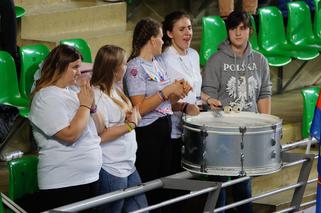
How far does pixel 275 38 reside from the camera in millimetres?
8633

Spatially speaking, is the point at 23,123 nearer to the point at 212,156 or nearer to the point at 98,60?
the point at 98,60

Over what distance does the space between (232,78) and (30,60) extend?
4.88ft

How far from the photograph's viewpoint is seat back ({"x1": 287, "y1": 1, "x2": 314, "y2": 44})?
8750mm

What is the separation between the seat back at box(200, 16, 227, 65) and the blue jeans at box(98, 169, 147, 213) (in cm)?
257

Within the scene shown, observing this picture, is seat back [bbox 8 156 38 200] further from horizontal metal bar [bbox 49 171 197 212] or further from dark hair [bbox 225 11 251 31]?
dark hair [bbox 225 11 251 31]

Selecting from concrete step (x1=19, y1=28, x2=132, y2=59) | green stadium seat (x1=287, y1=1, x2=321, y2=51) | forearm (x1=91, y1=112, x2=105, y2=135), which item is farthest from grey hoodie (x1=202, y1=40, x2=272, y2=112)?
green stadium seat (x1=287, y1=1, x2=321, y2=51)

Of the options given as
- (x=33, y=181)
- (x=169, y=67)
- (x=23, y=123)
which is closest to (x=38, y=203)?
(x=33, y=181)

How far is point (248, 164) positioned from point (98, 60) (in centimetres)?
99

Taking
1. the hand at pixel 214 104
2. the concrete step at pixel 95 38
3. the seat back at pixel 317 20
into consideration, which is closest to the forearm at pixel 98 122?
the hand at pixel 214 104

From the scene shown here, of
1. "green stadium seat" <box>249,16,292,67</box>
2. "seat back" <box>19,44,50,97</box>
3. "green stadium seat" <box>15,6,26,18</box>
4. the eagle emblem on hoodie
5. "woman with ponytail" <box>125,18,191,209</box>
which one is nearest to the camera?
"woman with ponytail" <box>125,18,191,209</box>

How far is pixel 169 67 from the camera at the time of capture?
5.67 meters

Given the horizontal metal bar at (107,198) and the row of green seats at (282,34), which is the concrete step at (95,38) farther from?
the horizontal metal bar at (107,198)

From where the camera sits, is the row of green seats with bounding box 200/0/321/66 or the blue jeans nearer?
the blue jeans

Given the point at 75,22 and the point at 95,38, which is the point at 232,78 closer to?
the point at 95,38
